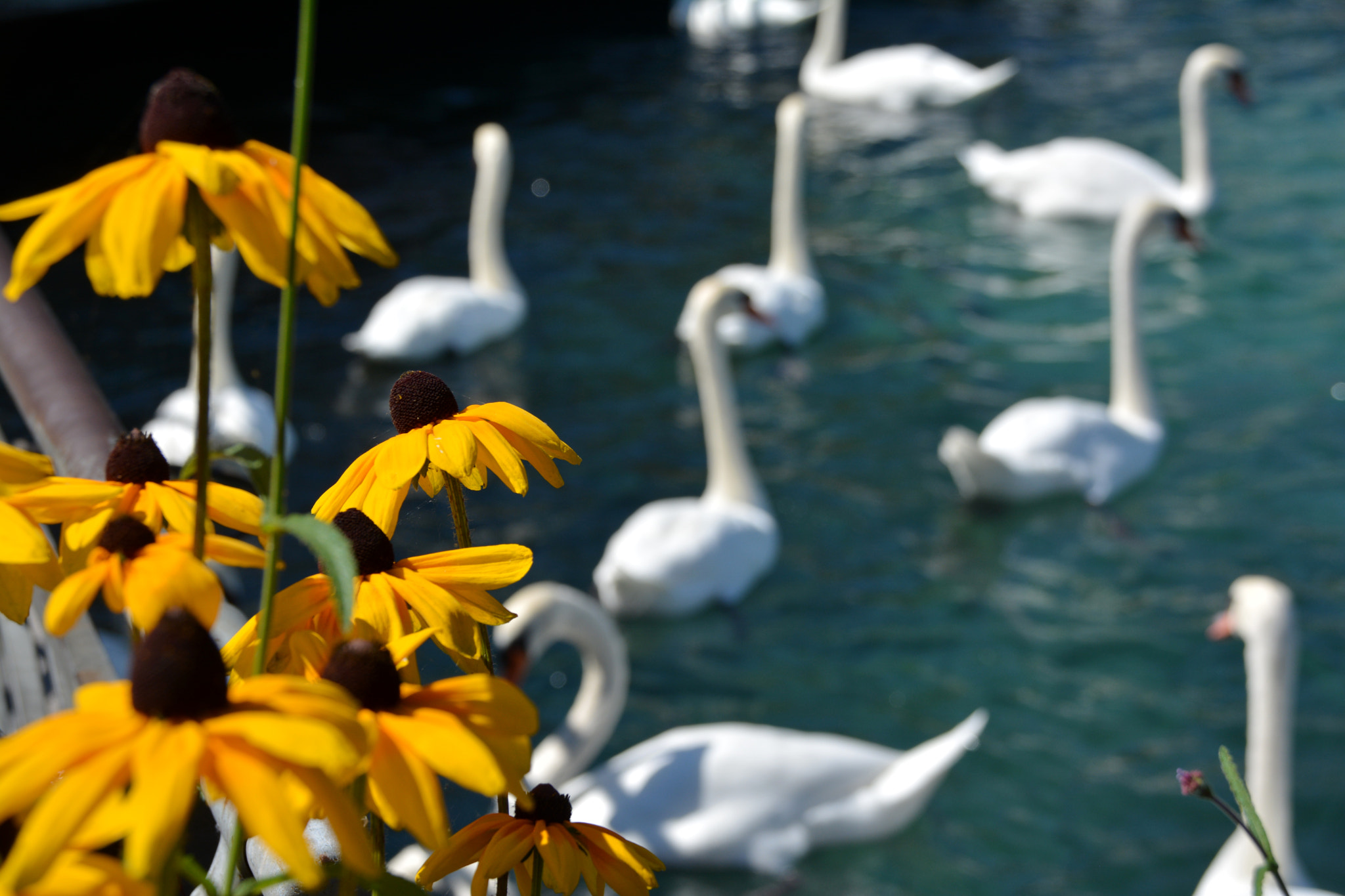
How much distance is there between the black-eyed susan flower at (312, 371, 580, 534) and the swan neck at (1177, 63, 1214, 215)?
27.2 feet

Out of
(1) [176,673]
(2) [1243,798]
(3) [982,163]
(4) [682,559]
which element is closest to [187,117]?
(1) [176,673]

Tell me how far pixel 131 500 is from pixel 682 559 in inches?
159

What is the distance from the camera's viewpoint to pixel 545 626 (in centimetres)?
377

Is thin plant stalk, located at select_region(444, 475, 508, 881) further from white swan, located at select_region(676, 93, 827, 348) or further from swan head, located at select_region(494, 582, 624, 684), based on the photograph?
white swan, located at select_region(676, 93, 827, 348)

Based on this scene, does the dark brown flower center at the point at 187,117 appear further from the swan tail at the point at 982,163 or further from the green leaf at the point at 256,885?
the swan tail at the point at 982,163

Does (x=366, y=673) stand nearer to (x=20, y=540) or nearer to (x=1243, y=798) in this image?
(x=20, y=540)

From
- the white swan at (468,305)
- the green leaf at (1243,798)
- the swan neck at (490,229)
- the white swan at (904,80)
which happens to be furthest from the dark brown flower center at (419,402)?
the white swan at (904,80)

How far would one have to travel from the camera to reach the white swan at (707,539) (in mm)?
4680

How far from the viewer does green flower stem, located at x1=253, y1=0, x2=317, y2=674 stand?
47 centimetres

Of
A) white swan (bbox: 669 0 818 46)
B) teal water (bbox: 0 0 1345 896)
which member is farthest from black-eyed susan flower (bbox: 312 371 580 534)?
white swan (bbox: 669 0 818 46)

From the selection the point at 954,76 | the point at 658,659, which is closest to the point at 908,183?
the point at 954,76

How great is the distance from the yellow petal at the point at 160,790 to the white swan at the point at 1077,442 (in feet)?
15.9

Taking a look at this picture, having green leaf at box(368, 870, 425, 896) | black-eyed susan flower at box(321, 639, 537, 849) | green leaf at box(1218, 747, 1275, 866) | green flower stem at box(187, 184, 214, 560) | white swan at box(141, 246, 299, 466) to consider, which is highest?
green flower stem at box(187, 184, 214, 560)

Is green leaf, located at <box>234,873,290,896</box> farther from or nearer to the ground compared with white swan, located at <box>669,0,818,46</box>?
farther from the ground
